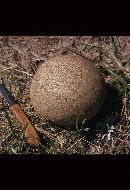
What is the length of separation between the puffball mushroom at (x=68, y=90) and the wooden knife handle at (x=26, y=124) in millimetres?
158

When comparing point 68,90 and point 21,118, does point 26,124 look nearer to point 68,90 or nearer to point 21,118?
point 21,118

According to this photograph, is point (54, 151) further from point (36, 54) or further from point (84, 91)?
point (36, 54)

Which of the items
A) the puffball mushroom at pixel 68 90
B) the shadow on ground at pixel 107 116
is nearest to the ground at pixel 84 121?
the shadow on ground at pixel 107 116

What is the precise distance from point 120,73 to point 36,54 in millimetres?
697

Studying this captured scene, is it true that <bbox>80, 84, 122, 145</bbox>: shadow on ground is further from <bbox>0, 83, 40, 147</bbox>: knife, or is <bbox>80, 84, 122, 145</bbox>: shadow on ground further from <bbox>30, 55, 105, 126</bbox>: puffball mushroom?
<bbox>0, 83, 40, 147</bbox>: knife

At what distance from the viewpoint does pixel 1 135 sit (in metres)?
4.09

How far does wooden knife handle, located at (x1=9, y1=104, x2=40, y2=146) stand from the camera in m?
3.89

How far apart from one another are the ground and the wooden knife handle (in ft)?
0.17

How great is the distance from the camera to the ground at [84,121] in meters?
3.93

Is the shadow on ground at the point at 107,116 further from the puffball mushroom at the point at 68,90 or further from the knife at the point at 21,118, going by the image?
the knife at the point at 21,118

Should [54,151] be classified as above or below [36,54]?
below

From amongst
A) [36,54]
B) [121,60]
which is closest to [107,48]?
[121,60]

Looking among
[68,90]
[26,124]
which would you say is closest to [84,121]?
[68,90]

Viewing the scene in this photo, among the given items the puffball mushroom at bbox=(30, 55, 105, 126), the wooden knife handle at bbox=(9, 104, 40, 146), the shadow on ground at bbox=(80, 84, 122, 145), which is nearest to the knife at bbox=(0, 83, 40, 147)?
the wooden knife handle at bbox=(9, 104, 40, 146)
